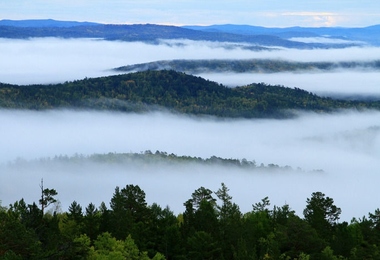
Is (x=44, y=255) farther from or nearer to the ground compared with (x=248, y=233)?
farther from the ground

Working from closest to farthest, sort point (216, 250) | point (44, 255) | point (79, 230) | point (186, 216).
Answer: point (44, 255) → point (216, 250) → point (79, 230) → point (186, 216)

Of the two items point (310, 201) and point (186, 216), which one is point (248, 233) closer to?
point (186, 216)

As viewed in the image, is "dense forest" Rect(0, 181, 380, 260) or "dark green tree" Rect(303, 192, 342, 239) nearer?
"dense forest" Rect(0, 181, 380, 260)

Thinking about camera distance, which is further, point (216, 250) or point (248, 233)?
point (248, 233)

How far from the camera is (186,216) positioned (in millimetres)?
72062

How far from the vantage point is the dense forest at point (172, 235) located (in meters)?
52.0

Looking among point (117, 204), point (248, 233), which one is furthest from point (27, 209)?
point (248, 233)

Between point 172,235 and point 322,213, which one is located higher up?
point 172,235

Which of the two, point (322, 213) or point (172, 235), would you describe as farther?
point (322, 213)

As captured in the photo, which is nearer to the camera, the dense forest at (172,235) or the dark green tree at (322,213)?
the dense forest at (172,235)

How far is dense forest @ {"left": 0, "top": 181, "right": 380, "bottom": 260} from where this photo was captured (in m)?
52.0

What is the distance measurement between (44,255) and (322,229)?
129ft

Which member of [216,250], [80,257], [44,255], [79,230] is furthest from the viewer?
[79,230]

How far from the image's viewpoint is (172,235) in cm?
6281
